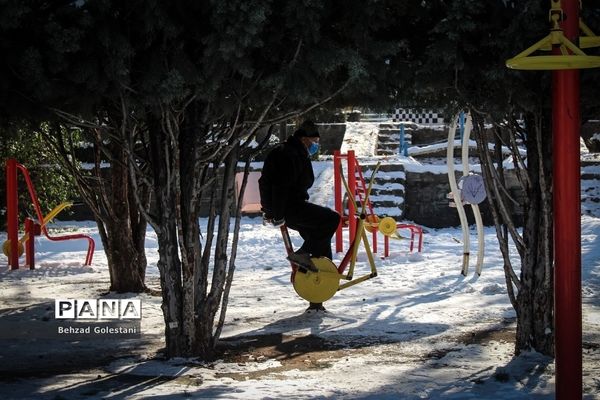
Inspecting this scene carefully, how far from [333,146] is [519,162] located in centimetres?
1746

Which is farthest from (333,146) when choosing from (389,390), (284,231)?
(389,390)

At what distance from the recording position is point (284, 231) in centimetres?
871

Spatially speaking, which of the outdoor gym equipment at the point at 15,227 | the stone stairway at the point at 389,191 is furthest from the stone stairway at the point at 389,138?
the outdoor gym equipment at the point at 15,227

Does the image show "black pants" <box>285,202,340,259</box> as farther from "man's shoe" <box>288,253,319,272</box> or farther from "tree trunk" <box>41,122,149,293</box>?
"tree trunk" <box>41,122,149,293</box>

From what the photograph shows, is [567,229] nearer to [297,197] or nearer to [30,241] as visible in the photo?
[297,197]

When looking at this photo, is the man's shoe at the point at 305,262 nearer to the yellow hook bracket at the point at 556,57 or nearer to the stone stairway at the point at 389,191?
the yellow hook bracket at the point at 556,57

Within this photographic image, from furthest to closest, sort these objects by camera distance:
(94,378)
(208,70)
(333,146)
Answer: (333,146) < (94,378) < (208,70)

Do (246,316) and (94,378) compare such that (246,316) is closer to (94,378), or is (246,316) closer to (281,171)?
(281,171)

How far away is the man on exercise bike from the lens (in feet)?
26.7

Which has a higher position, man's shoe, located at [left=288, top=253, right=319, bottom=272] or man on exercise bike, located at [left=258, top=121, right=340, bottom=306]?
man on exercise bike, located at [left=258, top=121, right=340, bottom=306]

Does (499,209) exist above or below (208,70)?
below

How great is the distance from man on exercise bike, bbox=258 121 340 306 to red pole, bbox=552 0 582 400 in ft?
12.8

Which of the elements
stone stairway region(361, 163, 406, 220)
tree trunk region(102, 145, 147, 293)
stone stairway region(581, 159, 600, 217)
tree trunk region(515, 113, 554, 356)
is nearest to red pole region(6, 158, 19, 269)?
tree trunk region(102, 145, 147, 293)

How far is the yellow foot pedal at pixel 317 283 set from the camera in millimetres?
8203
